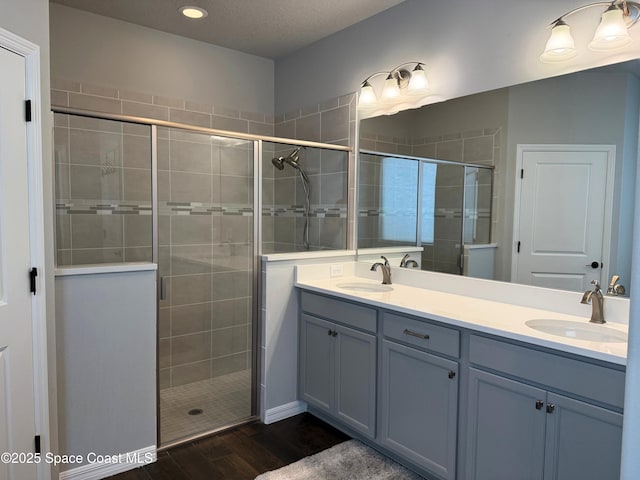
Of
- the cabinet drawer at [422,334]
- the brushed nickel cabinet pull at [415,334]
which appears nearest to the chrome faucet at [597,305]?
the cabinet drawer at [422,334]

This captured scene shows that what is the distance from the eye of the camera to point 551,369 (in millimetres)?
1675

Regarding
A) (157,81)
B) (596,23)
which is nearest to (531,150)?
(596,23)

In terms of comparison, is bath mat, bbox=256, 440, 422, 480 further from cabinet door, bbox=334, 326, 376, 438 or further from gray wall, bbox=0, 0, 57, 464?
gray wall, bbox=0, 0, 57, 464

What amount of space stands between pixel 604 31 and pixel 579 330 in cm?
129

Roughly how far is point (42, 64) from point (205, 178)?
0.99 meters

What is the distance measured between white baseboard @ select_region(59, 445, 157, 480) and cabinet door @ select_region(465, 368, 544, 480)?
5.54 ft

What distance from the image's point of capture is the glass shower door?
254 centimetres

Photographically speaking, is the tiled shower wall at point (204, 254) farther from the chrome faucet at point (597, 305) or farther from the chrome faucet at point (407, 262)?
the chrome faucet at point (597, 305)

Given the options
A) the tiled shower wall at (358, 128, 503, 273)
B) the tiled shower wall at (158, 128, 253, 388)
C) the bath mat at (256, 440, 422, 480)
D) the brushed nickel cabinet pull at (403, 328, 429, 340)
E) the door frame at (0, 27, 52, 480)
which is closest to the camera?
the door frame at (0, 27, 52, 480)

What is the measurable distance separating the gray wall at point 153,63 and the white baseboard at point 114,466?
2463 mm

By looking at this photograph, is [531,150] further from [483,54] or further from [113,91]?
[113,91]

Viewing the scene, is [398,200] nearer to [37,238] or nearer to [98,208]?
[98,208]

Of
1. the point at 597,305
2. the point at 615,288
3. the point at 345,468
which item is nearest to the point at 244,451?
the point at 345,468

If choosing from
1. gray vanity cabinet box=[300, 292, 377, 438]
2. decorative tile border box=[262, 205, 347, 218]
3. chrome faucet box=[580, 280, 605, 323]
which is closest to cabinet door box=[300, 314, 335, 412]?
gray vanity cabinet box=[300, 292, 377, 438]
